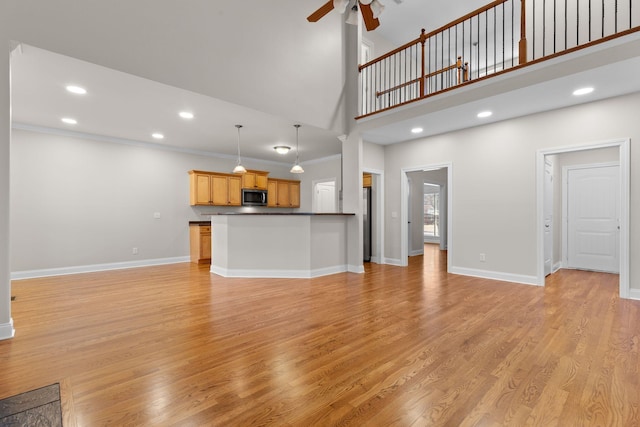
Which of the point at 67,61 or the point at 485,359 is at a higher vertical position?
the point at 67,61

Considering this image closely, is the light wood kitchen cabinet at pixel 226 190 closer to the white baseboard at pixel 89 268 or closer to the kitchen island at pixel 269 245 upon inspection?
the white baseboard at pixel 89 268

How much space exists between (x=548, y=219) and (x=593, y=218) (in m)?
1.55

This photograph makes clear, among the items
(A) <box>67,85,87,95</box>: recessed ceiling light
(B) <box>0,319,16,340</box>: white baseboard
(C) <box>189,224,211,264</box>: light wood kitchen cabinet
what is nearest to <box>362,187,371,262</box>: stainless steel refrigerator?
(C) <box>189,224,211,264</box>: light wood kitchen cabinet

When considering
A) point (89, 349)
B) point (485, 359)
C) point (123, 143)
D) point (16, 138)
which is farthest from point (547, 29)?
point (16, 138)

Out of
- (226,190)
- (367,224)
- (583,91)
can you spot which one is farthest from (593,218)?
(226,190)

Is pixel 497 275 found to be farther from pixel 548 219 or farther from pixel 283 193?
pixel 283 193

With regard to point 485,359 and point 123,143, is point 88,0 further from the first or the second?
point 485,359

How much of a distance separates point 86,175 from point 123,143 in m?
0.94

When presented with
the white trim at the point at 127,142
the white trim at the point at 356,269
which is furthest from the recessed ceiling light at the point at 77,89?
the white trim at the point at 356,269

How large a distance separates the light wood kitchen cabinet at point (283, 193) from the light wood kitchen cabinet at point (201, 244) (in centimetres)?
199

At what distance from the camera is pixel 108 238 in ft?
19.3

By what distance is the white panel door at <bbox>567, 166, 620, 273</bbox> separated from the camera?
534cm

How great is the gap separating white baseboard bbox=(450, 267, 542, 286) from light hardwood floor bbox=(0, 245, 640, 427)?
45 centimetres

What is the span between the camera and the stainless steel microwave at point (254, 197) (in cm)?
775
